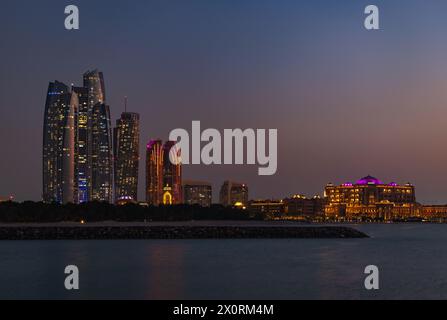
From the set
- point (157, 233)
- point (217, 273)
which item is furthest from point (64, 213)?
point (217, 273)

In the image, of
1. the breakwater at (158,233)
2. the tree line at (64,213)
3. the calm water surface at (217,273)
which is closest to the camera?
the calm water surface at (217,273)

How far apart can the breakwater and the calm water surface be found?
26.1 metres

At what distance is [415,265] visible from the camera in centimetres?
6912

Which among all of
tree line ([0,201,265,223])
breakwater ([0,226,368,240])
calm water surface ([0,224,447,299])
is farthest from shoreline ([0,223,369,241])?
tree line ([0,201,265,223])

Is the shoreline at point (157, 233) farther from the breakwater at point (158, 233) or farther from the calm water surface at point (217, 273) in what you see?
the calm water surface at point (217, 273)

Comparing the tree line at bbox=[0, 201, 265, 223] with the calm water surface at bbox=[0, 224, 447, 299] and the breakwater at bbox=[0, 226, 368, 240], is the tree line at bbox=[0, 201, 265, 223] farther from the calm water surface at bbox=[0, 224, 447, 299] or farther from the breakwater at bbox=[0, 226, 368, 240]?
the calm water surface at bbox=[0, 224, 447, 299]

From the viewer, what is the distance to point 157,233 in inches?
4619

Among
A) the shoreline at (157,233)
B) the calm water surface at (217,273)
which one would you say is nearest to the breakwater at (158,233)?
the shoreline at (157,233)

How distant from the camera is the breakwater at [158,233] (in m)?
112

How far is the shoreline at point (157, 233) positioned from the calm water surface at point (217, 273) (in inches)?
1032

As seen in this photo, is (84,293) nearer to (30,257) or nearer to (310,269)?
(310,269)
